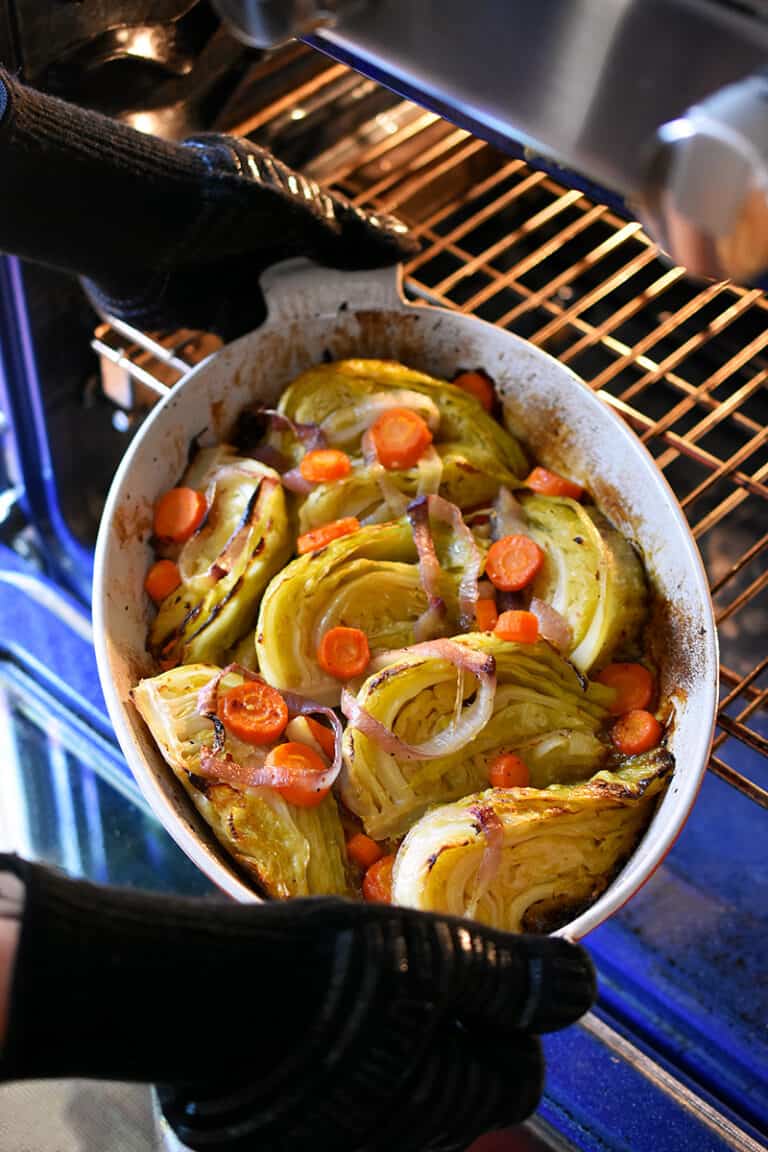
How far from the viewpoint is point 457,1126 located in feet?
4.17

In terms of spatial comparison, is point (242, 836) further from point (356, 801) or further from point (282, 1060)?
point (282, 1060)

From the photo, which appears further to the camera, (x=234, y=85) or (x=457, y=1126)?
(x=234, y=85)

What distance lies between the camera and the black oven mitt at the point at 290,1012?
111 cm

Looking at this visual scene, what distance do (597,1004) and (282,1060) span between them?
101 cm

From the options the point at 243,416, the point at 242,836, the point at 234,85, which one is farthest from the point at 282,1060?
the point at 234,85

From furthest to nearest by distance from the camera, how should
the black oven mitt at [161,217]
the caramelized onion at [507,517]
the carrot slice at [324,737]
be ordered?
1. the caramelized onion at [507,517]
2. the black oven mitt at [161,217]
3. the carrot slice at [324,737]

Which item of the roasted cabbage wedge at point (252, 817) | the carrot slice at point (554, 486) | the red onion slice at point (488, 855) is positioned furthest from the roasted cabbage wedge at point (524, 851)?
the carrot slice at point (554, 486)

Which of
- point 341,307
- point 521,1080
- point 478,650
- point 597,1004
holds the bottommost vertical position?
point 597,1004

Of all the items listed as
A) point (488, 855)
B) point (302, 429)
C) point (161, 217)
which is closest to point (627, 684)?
point (488, 855)

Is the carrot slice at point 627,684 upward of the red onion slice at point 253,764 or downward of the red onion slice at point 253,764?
upward

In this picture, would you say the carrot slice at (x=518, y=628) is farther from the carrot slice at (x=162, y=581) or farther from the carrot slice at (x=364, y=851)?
the carrot slice at (x=162, y=581)

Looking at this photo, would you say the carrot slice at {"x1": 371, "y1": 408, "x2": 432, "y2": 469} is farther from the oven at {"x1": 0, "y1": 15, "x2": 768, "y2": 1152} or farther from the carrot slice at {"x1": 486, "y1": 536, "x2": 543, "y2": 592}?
the oven at {"x1": 0, "y1": 15, "x2": 768, "y2": 1152}

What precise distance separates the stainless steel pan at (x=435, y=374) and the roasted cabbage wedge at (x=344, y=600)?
252 mm

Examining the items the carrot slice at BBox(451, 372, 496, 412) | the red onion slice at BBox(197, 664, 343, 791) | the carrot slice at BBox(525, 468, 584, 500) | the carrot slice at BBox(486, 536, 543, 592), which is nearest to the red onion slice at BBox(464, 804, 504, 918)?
the red onion slice at BBox(197, 664, 343, 791)
